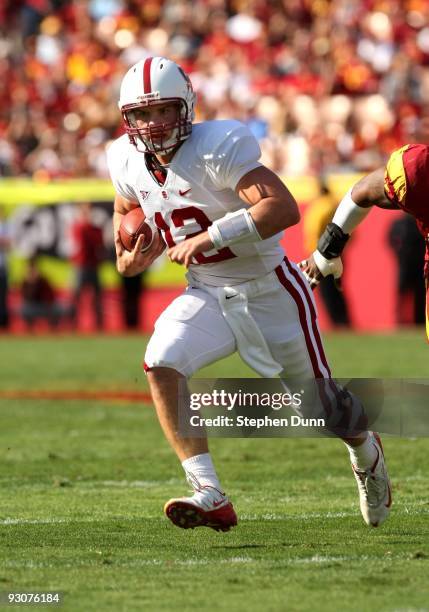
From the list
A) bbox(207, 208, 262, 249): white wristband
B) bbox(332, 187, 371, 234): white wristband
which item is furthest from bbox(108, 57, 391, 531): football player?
bbox(332, 187, 371, 234): white wristband

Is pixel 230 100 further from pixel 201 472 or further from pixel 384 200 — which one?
pixel 201 472

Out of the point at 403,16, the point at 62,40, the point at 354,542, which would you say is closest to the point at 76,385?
the point at 354,542

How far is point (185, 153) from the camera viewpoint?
509cm

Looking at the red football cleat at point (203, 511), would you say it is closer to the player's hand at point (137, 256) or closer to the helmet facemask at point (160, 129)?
the player's hand at point (137, 256)

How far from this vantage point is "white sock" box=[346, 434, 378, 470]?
5246 mm

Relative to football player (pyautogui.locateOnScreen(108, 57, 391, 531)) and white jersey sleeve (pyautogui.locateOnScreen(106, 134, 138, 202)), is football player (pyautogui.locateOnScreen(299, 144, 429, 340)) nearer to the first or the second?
football player (pyautogui.locateOnScreen(108, 57, 391, 531))

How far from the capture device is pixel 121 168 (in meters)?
5.30

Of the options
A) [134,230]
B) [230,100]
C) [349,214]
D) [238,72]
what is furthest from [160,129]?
[238,72]

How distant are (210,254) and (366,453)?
3.26ft

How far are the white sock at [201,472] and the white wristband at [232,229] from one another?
30.8 inches

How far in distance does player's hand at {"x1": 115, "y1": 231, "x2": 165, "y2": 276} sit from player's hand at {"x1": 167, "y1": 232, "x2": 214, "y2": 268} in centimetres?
33

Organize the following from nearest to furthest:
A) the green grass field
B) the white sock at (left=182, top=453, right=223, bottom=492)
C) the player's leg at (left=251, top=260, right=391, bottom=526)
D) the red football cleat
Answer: the green grass field
the red football cleat
the white sock at (left=182, top=453, right=223, bottom=492)
the player's leg at (left=251, top=260, right=391, bottom=526)

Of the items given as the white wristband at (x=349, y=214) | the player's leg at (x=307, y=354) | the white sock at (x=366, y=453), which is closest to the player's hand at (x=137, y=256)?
the player's leg at (x=307, y=354)

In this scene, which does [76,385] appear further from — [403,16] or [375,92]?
[403,16]
